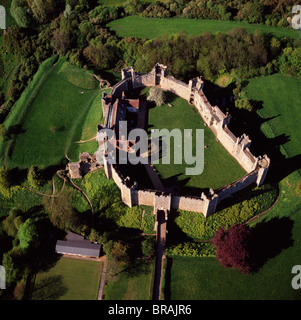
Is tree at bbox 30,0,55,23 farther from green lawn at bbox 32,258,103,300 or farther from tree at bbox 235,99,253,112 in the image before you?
green lawn at bbox 32,258,103,300

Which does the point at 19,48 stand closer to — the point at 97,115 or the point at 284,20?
the point at 97,115

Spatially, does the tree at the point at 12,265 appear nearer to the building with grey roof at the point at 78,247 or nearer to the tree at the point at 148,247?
the building with grey roof at the point at 78,247

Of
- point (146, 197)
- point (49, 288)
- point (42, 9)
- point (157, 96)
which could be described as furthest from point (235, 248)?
point (42, 9)

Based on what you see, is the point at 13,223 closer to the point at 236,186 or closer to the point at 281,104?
Result: the point at 236,186

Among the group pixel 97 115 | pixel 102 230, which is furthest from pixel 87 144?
pixel 102 230

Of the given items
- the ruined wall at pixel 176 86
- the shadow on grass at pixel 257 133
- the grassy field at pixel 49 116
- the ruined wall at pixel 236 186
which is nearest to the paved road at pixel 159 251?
the ruined wall at pixel 236 186
